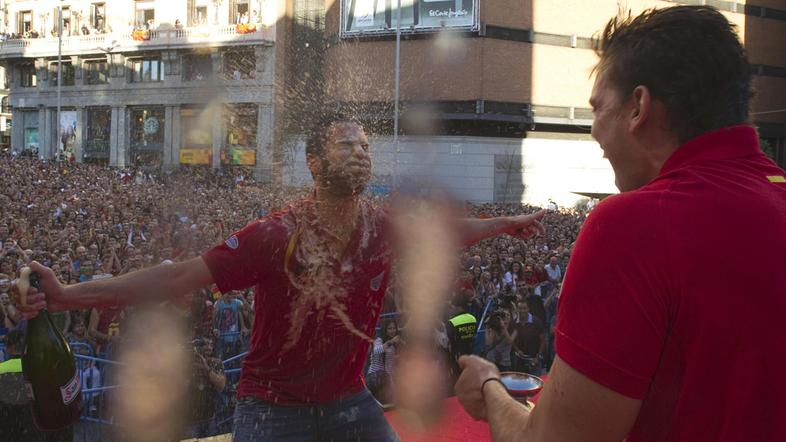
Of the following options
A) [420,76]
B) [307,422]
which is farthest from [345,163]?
[420,76]

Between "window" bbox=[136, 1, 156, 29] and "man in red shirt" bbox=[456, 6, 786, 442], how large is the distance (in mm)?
41702

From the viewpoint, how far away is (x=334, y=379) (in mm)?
2777

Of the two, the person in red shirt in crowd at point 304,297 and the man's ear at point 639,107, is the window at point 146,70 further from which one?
the man's ear at point 639,107

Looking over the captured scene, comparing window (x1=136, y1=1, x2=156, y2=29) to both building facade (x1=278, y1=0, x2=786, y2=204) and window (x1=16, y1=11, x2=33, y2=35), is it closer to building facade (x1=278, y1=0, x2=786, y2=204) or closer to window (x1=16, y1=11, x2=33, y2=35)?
building facade (x1=278, y1=0, x2=786, y2=204)

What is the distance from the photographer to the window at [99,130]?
4403 cm

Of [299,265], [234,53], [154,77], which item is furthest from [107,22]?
[299,265]

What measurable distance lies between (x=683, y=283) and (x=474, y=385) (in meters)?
0.57

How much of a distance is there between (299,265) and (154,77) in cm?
4085

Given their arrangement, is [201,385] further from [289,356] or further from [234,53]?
[234,53]

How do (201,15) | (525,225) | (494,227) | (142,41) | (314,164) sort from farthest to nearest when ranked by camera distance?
1. (142,41)
2. (201,15)
3. (525,225)
4. (494,227)
5. (314,164)

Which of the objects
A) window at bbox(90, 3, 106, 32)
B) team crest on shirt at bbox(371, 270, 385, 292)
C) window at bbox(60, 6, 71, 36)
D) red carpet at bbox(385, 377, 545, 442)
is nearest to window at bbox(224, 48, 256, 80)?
window at bbox(90, 3, 106, 32)

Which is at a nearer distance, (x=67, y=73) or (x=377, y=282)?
(x=377, y=282)

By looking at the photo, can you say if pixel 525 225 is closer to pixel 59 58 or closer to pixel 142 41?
pixel 142 41

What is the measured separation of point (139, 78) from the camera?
41.5 meters
